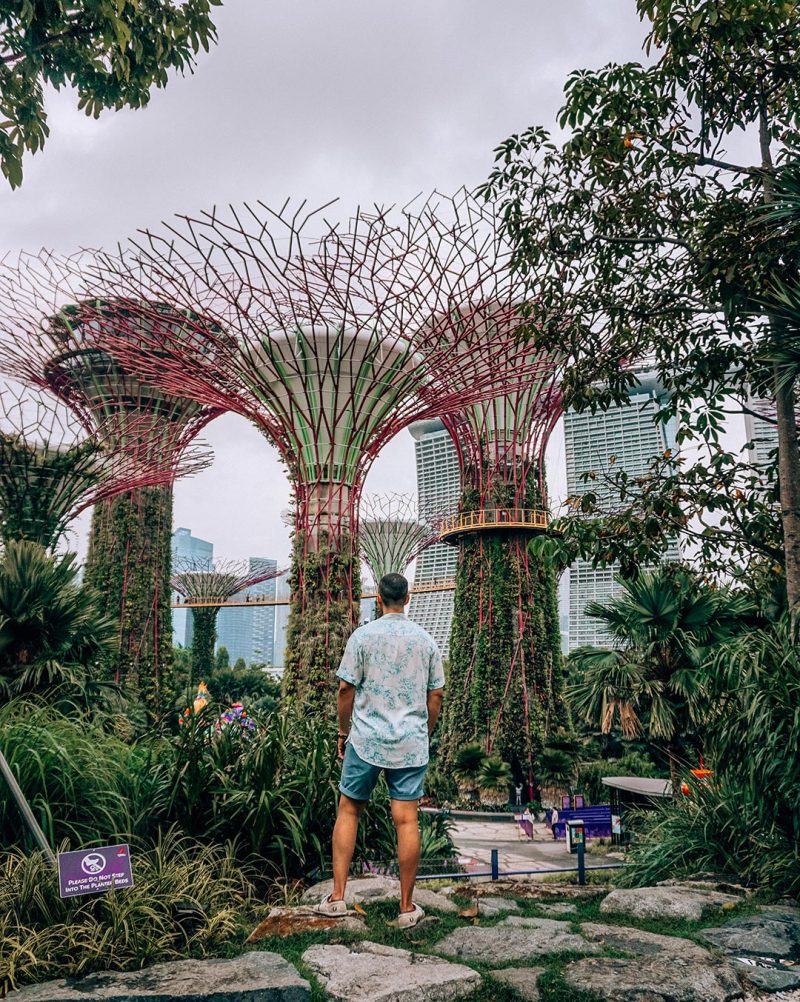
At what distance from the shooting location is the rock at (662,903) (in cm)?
372

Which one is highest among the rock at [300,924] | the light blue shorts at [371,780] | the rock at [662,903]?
the light blue shorts at [371,780]

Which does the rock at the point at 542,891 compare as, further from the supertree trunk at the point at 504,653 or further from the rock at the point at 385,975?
the supertree trunk at the point at 504,653

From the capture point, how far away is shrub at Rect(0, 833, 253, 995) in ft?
9.50

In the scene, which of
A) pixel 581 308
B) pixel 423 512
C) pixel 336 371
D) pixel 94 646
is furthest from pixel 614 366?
pixel 423 512

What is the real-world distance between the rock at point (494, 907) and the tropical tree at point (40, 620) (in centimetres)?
567

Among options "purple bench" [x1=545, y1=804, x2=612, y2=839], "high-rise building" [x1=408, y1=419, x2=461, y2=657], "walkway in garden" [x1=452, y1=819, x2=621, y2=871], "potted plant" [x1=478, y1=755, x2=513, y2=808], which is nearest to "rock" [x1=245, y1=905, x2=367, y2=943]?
"walkway in garden" [x1=452, y1=819, x2=621, y2=871]

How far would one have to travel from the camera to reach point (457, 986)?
8.86ft

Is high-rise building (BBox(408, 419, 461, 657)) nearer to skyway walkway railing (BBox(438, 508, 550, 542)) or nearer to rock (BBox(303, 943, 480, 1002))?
skyway walkway railing (BBox(438, 508, 550, 542))

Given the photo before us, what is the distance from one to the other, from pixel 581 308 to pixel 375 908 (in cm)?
470

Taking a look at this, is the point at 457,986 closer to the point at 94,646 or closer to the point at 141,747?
the point at 141,747

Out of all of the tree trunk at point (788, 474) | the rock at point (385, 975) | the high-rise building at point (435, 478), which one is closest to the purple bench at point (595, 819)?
the tree trunk at point (788, 474)

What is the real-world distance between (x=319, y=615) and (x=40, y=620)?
3528 mm

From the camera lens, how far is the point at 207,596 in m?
36.6

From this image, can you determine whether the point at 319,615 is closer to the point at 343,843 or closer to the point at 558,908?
the point at 558,908
